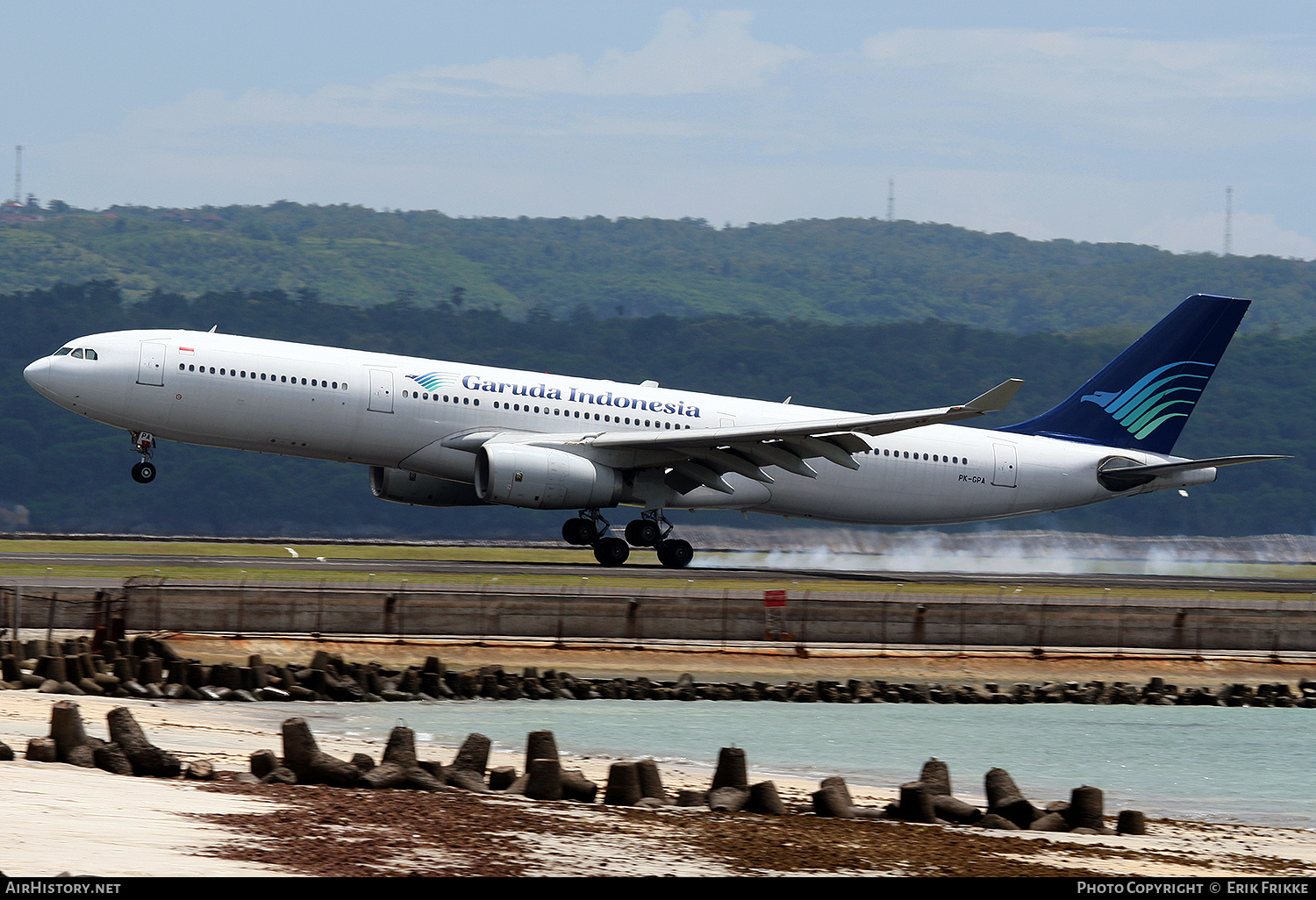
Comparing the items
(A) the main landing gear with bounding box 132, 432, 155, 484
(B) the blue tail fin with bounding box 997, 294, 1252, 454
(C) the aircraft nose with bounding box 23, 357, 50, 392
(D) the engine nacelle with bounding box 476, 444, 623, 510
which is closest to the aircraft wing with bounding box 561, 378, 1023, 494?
(D) the engine nacelle with bounding box 476, 444, 623, 510

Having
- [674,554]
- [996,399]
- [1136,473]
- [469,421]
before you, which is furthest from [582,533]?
[1136,473]

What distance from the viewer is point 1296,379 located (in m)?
168

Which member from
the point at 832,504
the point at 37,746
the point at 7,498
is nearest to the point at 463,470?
the point at 832,504

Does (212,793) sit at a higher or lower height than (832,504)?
lower

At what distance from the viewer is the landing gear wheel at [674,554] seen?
46250 millimetres

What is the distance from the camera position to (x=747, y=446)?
144 feet

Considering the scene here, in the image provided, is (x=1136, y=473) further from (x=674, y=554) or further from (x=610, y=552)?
(x=610, y=552)

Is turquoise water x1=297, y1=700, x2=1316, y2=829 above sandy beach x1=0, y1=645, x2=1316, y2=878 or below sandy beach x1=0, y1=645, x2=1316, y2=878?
above

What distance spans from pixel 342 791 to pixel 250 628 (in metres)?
15.0

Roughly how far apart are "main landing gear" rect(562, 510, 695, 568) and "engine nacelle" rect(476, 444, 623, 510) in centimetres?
141

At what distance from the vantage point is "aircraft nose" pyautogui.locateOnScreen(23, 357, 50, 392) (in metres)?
41.6

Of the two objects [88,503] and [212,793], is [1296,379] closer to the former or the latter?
[88,503]

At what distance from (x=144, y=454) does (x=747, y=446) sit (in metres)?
16.2

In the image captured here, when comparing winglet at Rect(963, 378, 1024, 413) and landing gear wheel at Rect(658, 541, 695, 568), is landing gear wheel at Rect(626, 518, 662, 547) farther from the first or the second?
winglet at Rect(963, 378, 1024, 413)
